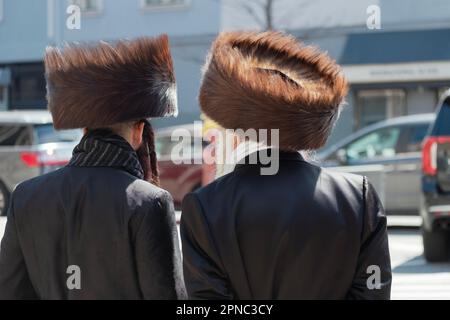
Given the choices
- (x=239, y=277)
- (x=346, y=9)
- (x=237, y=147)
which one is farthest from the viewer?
(x=346, y=9)

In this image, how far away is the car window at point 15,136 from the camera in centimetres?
1538

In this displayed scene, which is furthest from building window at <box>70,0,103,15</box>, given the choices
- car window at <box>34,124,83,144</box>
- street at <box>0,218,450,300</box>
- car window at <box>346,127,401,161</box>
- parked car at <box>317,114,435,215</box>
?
street at <box>0,218,450,300</box>

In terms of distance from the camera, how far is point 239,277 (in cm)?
258

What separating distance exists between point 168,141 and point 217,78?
1339cm

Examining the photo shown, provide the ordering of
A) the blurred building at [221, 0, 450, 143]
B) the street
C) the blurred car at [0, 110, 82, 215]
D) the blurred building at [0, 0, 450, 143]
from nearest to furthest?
the street → the blurred car at [0, 110, 82, 215] → the blurred building at [221, 0, 450, 143] → the blurred building at [0, 0, 450, 143]

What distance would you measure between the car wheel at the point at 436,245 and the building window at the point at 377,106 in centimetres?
1386

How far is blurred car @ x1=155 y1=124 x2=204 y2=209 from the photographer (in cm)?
1525

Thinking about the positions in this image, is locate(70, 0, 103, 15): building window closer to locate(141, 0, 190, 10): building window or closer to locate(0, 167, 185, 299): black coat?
locate(141, 0, 190, 10): building window

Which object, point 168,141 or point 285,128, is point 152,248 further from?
point 168,141

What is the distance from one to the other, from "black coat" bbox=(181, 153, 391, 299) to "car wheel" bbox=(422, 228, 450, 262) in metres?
7.24

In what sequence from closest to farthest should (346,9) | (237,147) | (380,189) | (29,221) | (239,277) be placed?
(239,277) → (237,147) → (29,221) → (380,189) → (346,9)

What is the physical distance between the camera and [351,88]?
23.9m
